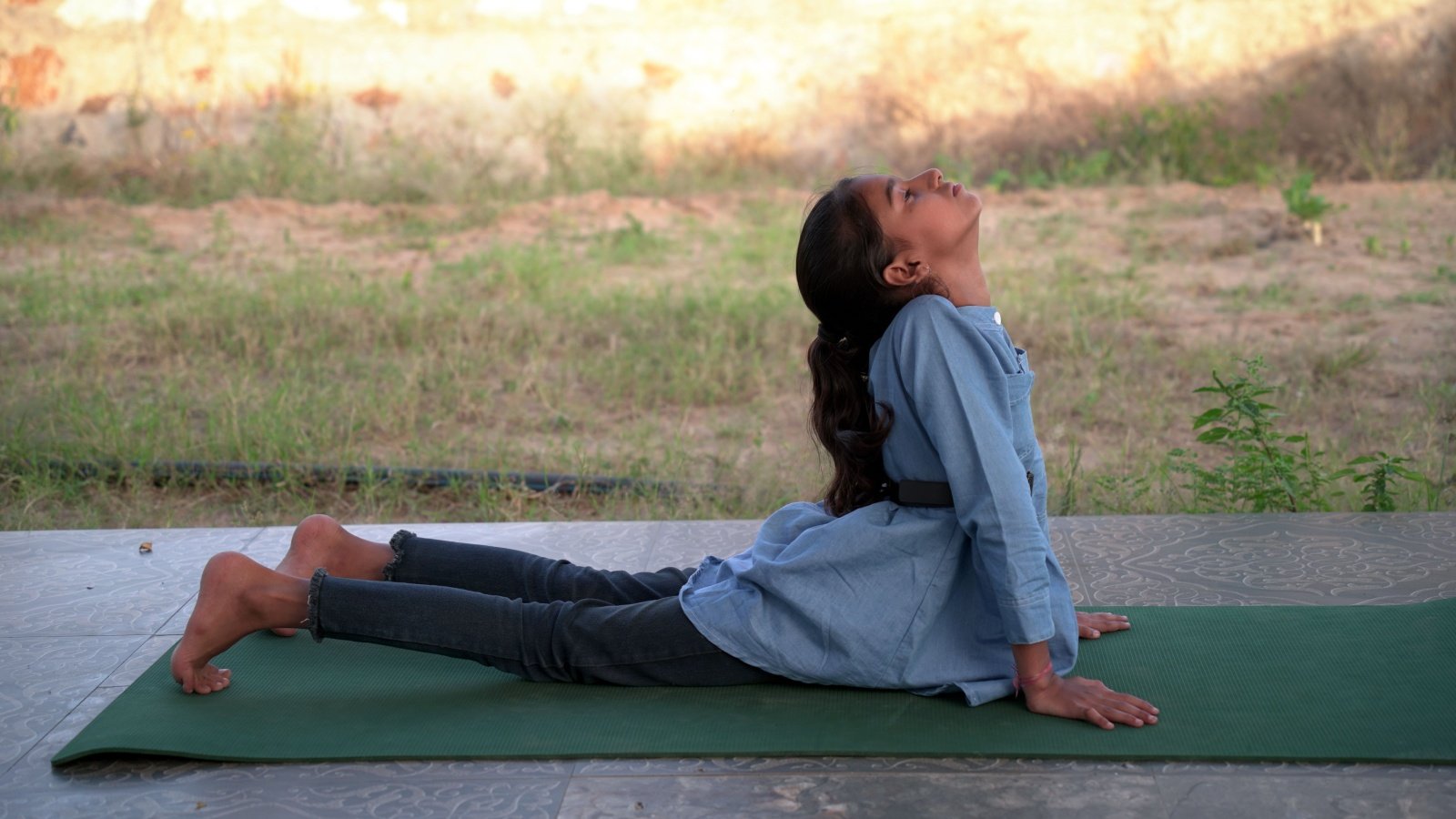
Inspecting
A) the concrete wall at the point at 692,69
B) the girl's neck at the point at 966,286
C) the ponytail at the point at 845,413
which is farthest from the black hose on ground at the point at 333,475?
the concrete wall at the point at 692,69

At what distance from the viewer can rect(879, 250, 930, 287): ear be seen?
2.25 meters

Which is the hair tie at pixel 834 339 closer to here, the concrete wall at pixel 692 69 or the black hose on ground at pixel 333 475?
the black hose on ground at pixel 333 475

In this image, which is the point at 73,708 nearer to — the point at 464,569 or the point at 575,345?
the point at 464,569

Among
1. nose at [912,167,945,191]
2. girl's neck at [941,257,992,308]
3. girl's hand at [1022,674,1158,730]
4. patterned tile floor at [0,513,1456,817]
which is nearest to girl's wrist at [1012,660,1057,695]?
girl's hand at [1022,674,1158,730]

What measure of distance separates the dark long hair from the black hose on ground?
2110 mm

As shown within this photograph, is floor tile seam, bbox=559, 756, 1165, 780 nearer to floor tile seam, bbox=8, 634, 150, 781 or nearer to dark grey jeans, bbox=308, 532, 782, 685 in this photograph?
dark grey jeans, bbox=308, 532, 782, 685

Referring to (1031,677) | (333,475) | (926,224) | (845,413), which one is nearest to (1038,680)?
(1031,677)

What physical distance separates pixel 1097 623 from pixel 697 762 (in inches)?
34.6

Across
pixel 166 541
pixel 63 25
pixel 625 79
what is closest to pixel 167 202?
pixel 63 25

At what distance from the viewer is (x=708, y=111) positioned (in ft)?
33.4

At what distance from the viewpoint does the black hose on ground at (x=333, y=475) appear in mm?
4492

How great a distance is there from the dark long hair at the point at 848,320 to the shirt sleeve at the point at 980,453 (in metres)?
0.09

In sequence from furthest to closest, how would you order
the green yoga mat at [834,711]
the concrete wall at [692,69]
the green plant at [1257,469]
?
the concrete wall at [692,69]
the green plant at [1257,469]
the green yoga mat at [834,711]

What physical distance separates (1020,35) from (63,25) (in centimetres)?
691
